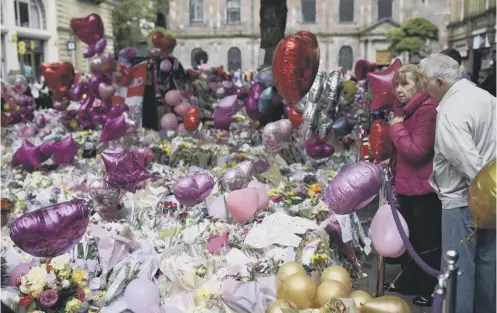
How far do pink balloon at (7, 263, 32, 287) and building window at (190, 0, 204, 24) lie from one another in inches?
1463

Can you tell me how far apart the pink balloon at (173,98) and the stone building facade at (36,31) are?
14.4 m

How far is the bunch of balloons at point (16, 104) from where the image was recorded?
33.7ft

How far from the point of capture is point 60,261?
364cm

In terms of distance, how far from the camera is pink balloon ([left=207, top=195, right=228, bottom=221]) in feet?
15.6

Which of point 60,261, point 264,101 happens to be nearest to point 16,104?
point 264,101

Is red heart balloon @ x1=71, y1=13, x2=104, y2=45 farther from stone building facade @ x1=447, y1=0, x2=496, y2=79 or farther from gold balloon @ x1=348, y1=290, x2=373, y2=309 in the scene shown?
stone building facade @ x1=447, y1=0, x2=496, y2=79

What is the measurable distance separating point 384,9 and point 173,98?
3194 centimetres

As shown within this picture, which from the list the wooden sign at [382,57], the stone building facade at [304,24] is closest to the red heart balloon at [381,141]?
the wooden sign at [382,57]

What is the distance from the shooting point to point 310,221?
14.6 ft

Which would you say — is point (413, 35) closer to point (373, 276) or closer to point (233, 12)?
point (233, 12)

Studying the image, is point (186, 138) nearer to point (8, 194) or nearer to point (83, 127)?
point (83, 127)

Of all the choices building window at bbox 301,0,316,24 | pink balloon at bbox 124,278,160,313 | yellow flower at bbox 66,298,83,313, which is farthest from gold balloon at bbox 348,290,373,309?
building window at bbox 301,0,316,24

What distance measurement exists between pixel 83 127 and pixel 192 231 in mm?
5340

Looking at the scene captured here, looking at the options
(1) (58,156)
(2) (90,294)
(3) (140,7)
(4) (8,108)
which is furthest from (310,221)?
(3) (140,7)
